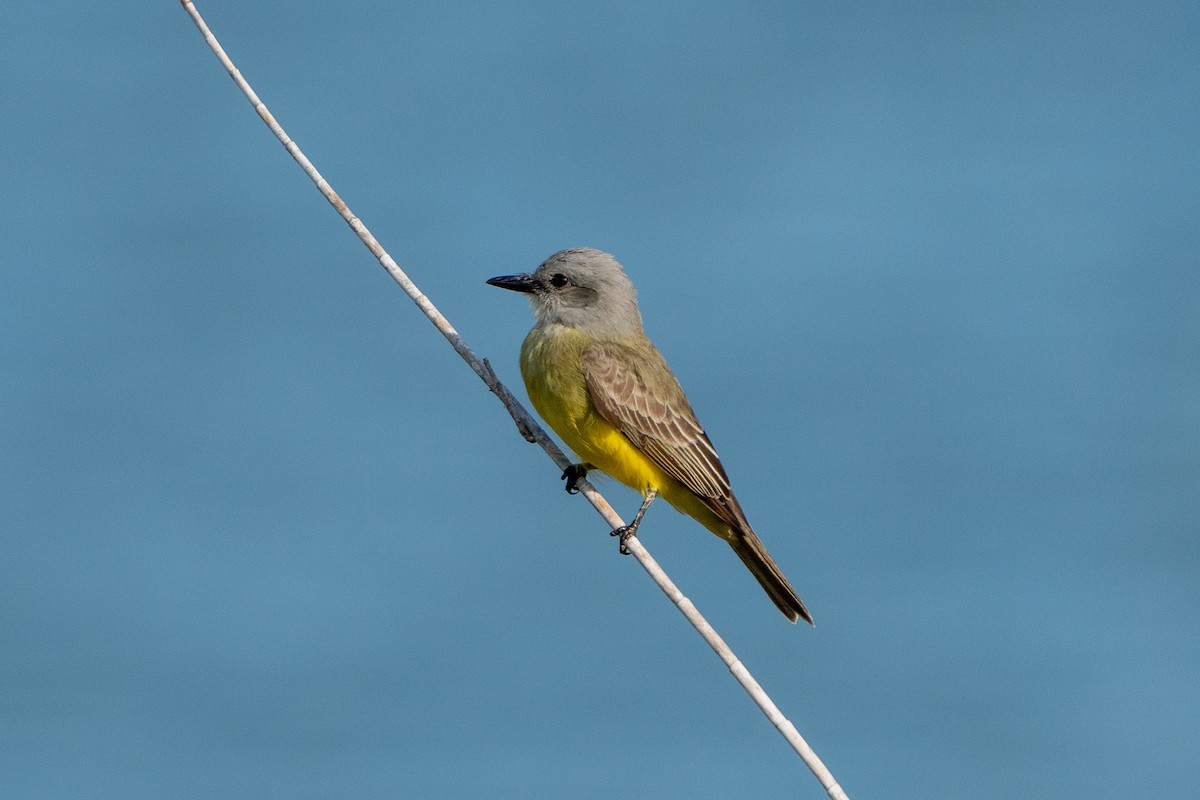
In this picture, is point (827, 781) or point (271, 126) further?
point (271, 126)

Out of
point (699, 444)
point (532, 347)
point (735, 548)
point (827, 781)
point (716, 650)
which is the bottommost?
point (827, 781)

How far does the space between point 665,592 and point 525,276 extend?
2.56 m

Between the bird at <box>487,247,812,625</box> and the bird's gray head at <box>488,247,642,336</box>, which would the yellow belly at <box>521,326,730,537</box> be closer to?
the bird at <box>487,247,812,625</box>

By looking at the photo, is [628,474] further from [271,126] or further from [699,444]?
[271,126]

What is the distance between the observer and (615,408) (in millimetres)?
6555

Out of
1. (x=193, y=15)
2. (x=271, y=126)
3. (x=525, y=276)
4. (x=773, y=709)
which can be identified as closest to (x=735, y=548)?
(x=525, y=276)

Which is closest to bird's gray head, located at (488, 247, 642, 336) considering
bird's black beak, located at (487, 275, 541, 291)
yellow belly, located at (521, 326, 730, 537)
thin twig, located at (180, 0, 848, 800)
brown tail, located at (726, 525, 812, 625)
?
bird's black beak, located at (487, 275, 541, 291)

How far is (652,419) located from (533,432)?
2.67 ft

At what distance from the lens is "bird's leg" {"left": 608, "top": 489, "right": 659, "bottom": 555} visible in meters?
6.01

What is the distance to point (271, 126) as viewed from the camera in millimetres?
5211

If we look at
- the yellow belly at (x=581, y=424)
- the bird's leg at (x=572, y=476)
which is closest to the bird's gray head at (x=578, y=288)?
the yellow belly at (x=581, y=424)

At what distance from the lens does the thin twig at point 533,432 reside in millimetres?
4484

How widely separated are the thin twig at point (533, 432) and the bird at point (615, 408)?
29 cm

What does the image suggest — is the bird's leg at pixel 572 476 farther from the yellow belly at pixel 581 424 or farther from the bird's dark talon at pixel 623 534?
the bird's dark talon at pixel 623 534
